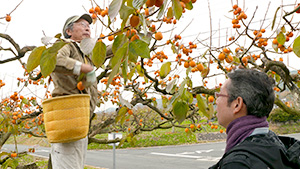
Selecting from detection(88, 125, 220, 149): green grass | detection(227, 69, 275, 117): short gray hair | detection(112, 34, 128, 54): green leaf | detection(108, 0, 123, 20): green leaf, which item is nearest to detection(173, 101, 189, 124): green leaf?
detection(227, 69, 275, 117): short gray hair

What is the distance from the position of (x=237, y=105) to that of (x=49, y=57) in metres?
0.68

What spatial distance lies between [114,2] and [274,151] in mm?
649

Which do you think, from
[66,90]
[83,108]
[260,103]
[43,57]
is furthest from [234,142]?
[66,90]

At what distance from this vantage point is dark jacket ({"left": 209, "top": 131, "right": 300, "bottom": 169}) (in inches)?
31.3

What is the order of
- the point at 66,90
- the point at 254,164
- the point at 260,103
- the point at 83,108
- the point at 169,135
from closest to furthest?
the point at 254,164, the point at 260,103, the point at 83,108, the point at 66,90, the point at 169,135

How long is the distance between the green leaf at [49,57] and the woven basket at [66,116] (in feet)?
2.59

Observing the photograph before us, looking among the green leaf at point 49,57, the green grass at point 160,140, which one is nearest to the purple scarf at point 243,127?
the green leaf at point 49,57

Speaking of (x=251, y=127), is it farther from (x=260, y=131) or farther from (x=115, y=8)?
(x=115, y=8)

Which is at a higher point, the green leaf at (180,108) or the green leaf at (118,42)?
the green leaf at (118,42)

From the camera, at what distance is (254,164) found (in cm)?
79

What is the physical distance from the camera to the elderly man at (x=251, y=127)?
819 mm

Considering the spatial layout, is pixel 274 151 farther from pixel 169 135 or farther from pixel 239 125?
pixel 169 135

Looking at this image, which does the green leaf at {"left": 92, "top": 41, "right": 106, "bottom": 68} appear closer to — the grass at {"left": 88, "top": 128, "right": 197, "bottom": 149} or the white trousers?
the white trousers

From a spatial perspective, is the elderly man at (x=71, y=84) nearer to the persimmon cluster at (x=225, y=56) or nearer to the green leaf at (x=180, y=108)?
the green leaf at (x=180, y=108)
